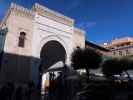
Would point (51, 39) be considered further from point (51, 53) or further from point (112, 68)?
point (112, 68)

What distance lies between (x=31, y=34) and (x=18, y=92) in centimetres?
516

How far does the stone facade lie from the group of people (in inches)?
32.3

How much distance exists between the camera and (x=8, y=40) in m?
15.8

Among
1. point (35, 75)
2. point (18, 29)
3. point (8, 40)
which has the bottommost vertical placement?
point (35, 75)

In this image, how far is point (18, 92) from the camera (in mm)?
14477

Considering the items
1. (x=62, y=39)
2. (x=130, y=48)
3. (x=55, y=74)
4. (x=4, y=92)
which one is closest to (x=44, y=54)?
(x=62, y=39)

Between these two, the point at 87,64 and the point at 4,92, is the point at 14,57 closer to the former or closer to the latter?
the point at 4,92

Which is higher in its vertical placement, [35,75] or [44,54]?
[44,54]

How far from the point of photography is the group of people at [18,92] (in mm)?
13878

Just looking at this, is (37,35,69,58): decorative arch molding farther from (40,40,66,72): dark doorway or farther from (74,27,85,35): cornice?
(74,27,85,35): cornice

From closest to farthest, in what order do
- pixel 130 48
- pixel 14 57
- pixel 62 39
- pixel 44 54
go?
pixel 14 57 < pixel 62 39 < pixel 44 54 < pixel 130 48

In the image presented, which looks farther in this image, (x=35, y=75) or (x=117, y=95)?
(x=35, y=75)

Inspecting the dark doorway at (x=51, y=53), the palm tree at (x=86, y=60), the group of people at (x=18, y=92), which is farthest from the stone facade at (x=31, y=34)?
the palm tree at (x=86, y=60)

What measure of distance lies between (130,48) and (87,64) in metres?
21.8
